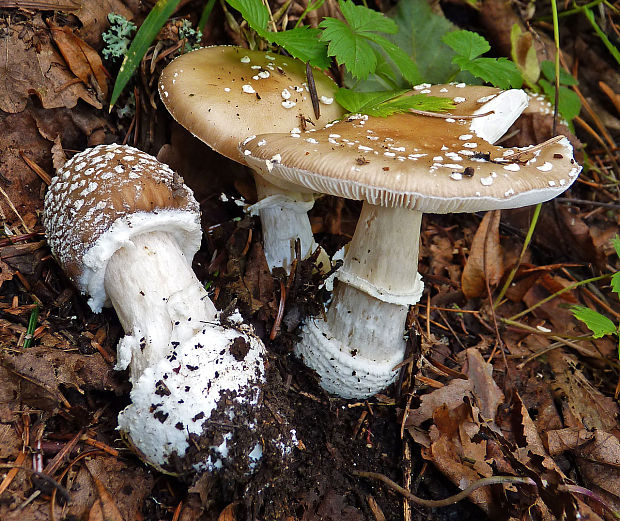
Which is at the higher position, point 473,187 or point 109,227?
point 473,187

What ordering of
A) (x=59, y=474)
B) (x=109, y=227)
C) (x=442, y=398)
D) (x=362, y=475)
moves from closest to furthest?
(x=59, y=474) < (x=109, y=227) < (x=362, y=475) < (x=442, y=398)

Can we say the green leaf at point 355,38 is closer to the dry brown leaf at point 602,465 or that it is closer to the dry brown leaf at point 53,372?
the dry brown leaf at point 53,372

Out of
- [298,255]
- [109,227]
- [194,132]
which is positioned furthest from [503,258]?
[109,227]

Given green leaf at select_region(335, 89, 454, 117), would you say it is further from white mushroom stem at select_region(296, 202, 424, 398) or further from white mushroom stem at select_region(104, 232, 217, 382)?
white mushroom stem at select_region(104, 232, 217, 382)

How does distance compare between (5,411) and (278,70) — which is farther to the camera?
(278,70)

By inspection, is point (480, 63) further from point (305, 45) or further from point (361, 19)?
point (305, 45)

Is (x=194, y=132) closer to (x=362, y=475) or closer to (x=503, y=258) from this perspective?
(x=362, y=475)

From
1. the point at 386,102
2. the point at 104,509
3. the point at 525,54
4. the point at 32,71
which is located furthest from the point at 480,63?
the point at 104,509

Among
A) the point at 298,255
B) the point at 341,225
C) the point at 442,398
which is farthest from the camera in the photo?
the point at 341,225
